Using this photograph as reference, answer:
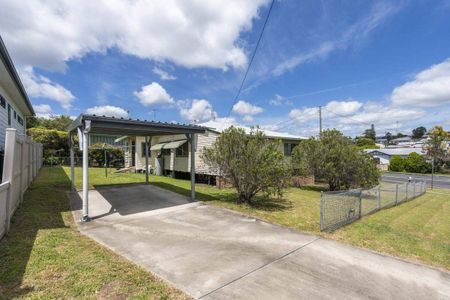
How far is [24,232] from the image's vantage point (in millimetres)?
5180

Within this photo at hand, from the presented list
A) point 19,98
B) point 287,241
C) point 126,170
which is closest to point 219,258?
point 287,241

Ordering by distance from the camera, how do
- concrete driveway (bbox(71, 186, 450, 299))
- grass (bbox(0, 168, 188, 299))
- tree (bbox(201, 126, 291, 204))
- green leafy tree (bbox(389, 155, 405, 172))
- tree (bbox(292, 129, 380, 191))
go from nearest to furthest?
grass (bbox(0, 168, 188, 299)) → concrete driveway (bbox(71, 186, 450, 299)) → tree (bbox(201, 126, 291, 204)) → tree (bbox(292, 129, 380, 191)) → green leafy tree (bbox(389, 155, 405, 172))

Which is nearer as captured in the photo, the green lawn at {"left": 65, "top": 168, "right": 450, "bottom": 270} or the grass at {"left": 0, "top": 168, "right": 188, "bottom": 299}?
the grass at {"left": 0, "top": 168, "right": 188, "bottom": 299}

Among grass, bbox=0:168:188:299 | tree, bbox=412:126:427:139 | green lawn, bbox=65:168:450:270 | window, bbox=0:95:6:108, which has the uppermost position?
tree, bbox=412:126:427:139

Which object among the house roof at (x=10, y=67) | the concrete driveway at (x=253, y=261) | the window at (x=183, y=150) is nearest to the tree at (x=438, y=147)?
the window at (x=183, y=150)

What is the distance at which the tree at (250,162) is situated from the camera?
851 cm

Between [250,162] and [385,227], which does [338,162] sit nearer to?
[385,227]

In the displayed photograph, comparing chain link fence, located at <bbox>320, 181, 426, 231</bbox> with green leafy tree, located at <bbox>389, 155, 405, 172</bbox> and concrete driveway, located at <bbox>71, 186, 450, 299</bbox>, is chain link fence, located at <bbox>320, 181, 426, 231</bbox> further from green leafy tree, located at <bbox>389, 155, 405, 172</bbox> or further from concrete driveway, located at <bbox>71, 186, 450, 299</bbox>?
green leafy tree, located at <bbox>389, 155, 405, 172</bbox>

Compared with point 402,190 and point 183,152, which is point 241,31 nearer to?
point 183,152

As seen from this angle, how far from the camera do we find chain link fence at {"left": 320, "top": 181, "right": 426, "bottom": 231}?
21.4 feet

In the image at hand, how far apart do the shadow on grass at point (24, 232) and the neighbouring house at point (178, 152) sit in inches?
250

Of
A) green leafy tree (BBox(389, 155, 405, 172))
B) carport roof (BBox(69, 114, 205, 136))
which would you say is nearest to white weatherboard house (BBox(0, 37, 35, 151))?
carport roof (BBox(69, 114, 205, 136))

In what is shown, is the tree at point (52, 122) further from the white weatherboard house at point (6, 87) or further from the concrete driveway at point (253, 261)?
the concrete driveway at point (253, 261)

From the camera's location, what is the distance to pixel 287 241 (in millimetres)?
5480
